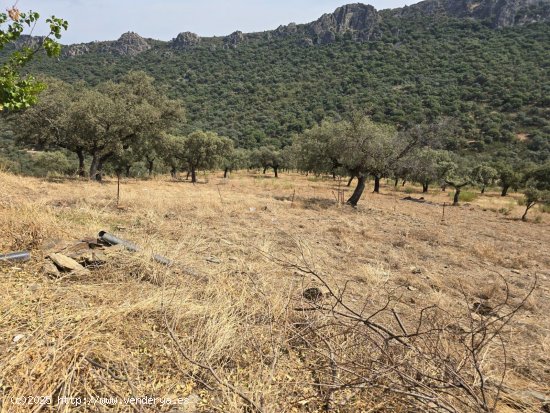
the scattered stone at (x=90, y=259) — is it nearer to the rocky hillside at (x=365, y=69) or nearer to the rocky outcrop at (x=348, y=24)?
the rocky hillside at (x=365, y=69)

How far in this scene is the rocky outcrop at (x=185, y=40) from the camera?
135625 mm

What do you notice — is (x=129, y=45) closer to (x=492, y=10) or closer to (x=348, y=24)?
(x=348, y=24)

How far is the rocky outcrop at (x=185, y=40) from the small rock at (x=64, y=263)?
151301 millimetres

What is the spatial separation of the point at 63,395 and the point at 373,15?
16045 centimetres

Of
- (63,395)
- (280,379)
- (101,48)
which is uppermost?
(101,48)

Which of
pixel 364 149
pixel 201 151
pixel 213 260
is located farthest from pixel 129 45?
pixel 213 260

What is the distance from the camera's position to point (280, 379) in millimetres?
2662

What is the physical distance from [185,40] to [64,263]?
156855mm

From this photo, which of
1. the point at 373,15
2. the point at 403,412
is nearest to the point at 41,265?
the point at 403,412

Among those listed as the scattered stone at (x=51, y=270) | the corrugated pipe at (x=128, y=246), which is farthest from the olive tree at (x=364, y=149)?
the scattered stone at (x=51, y=270)

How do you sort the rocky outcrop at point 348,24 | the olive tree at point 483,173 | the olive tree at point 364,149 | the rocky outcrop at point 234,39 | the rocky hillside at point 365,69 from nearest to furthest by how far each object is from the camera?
the olive tree at point 364,149 < the olive tree at point 483,173 < the rocky hillside at point 365,69 < the rocky outcrop at point 348,24 < the rocky outcrop at point 234,39

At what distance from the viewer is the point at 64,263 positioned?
3893 mm

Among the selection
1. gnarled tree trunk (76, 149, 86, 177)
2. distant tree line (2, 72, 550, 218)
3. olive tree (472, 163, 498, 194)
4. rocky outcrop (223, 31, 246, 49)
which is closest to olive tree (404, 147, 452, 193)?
distant tree line (2, 72, 550, 218)

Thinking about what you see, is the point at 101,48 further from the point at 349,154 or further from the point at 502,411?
the point at 502,411
